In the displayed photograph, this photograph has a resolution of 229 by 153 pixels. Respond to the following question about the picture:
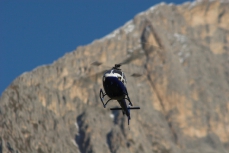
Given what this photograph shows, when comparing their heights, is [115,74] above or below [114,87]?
above

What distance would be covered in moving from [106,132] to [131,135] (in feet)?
24.1

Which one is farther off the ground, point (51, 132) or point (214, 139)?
point (51, 132)

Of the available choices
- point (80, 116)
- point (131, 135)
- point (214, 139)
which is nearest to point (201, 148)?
point (214, 139)

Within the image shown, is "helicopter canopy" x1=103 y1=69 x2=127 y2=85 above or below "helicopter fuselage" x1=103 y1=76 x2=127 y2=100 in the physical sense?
above

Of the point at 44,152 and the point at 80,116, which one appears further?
the point at 80,116

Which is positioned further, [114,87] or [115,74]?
[115,74]

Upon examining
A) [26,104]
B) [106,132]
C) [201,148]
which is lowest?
[201,148]

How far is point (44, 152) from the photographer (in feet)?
Answer: 534

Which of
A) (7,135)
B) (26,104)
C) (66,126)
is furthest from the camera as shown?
(66,126)

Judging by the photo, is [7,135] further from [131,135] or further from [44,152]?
[131,135]

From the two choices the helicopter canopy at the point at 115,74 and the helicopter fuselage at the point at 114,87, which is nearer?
the helicopter fuselage at the point at 114,87

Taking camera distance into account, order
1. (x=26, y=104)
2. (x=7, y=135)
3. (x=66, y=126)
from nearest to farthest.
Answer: (x=7, y=135) → (x=26, y=104) → (x=66, y=126)

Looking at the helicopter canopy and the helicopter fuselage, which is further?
the helicopter canopy

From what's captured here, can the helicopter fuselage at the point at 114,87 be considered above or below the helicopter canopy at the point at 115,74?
below
